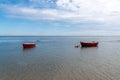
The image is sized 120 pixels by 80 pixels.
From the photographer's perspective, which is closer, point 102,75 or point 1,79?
point 1,79

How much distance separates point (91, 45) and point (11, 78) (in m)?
39.8

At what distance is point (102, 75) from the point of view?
15602 mm

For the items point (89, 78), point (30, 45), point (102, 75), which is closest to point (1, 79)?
point (89, 78)

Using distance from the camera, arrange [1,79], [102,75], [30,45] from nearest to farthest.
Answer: [1,79]
[102,75]
[30,45]

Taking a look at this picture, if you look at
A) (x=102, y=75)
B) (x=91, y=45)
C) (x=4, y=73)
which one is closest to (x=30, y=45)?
(x=91, y=45)

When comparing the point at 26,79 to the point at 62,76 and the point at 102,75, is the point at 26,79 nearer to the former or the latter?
the point at 62,76

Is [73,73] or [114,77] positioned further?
[73,73]

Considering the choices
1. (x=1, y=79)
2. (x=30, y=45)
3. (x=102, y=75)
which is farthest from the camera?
(x=30, y=45)

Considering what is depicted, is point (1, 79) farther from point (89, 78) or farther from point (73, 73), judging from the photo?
point (89, 78)

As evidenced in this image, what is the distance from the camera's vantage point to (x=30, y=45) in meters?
49.1

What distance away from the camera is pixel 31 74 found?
52.5 ft

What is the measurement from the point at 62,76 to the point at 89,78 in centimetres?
250

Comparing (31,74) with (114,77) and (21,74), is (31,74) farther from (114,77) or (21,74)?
(114,77)

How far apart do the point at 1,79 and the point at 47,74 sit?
426 cm
